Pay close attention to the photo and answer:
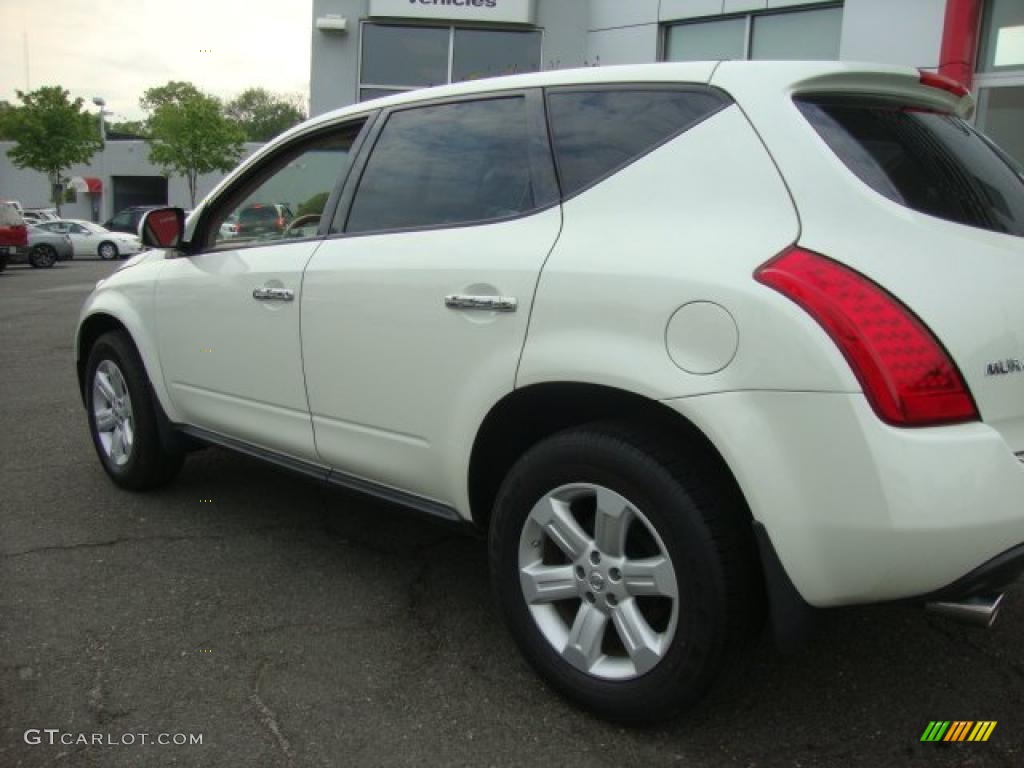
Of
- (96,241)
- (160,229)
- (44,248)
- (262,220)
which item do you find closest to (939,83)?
(262,220)

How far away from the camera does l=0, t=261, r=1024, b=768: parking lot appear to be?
2.37 m

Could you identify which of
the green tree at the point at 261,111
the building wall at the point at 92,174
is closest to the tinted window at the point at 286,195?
the building wall at the point at 92,174

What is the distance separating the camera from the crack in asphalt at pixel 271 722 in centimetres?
235

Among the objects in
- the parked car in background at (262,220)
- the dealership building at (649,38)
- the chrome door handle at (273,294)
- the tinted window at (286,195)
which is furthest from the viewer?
the dealership building at (649,38)

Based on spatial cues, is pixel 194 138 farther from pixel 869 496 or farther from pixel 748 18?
pixel 869 496

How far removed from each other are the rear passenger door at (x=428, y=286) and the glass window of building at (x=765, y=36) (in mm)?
8359

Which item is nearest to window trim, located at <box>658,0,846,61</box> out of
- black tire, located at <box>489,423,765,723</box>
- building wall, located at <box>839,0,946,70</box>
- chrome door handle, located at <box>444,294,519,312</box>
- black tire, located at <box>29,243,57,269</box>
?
building wall, located at <box>839,0,946,70</box>

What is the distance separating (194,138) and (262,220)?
1731 inches

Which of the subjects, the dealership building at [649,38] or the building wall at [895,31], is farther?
the building wall at [895,31]

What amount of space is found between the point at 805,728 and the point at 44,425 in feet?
16.8

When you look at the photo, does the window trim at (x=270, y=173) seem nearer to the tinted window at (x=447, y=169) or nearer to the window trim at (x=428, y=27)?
the tinted window at (x=447, y=169)

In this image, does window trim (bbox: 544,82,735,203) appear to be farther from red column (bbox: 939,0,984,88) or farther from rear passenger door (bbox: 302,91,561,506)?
red column (bbox: 939,0,984,88)

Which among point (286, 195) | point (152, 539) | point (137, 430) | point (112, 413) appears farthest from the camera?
point (112, 413)

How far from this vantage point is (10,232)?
71.4 ft
